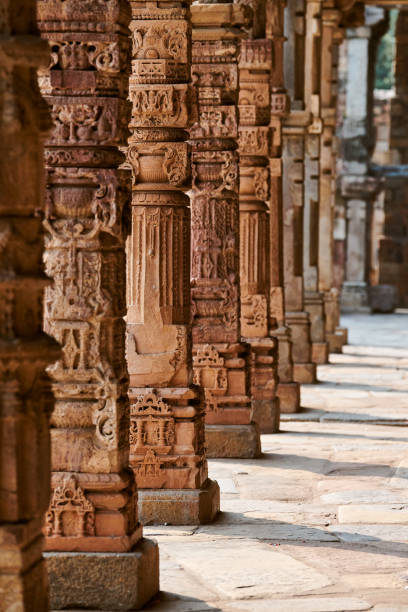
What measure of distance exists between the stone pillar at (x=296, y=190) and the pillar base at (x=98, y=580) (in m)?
8.36

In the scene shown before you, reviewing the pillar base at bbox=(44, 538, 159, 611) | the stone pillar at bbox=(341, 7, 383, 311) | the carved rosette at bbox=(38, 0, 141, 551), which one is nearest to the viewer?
the pillar base at bbox=(44, 538, 159, 611)

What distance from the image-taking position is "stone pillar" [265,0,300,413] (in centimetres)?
1121

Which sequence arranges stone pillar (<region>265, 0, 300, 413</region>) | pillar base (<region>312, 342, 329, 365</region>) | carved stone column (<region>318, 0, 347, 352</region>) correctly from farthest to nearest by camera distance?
carved stone column (<region>318, 0, 347, 352</region>) < pillar base (<region>312, 342, 329, 365</region>) < stone pillar (<region>265, 0, 300, 413</region>)

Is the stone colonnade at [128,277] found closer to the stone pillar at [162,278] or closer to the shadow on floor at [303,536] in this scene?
the stone pillar at [162,278]

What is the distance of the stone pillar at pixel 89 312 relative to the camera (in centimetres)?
529

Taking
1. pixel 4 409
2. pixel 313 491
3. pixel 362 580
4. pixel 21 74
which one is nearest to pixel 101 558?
pixel 362 580

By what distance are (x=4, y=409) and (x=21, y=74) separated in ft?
3.22

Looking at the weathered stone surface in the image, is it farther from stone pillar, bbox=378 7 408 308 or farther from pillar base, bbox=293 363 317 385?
stone pillar, bbox=378 7 408 308

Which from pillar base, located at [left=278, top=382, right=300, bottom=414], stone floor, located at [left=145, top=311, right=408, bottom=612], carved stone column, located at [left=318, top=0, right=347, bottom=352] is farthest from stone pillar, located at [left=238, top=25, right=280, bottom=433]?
carved stone column, located at [left=318, top=0, right=347, bottom=352]

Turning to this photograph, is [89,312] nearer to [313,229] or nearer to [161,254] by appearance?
[161,254]

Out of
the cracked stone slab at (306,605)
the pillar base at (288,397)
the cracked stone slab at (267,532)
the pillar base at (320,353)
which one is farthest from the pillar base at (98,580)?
the pillar base at (320,353)

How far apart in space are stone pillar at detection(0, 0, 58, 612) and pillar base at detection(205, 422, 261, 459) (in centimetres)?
501

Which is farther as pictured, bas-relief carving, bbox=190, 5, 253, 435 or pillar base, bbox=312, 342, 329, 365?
pillar base, bbox=312, 342, 329, 365

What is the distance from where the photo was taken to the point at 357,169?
27.9 metres
